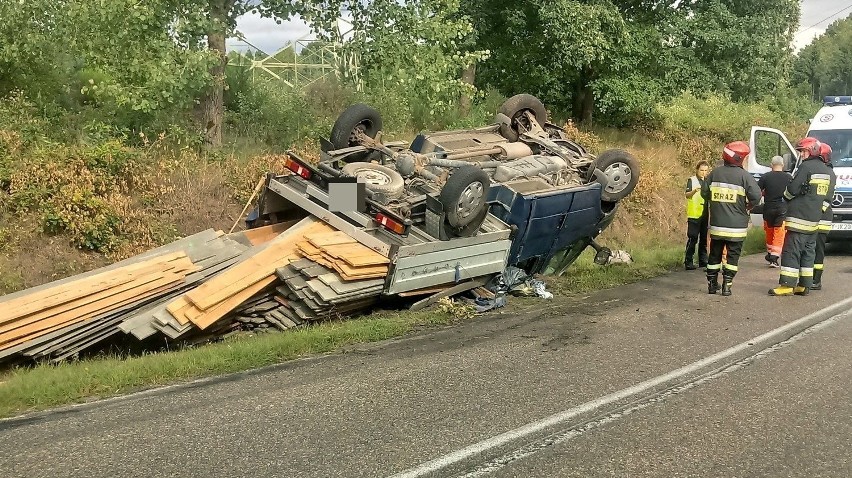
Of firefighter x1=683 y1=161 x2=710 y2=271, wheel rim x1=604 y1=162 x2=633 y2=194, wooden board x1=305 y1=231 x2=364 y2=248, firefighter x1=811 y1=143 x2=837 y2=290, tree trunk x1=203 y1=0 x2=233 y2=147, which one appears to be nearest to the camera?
wooden board x1=305 y1=231 x2=364 y2=248

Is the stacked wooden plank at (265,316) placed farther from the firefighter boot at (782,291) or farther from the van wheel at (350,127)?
the firefighter boot at (782,291)

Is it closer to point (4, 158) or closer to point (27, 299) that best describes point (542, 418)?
point (27, 299)

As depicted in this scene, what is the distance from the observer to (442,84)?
38.2ft

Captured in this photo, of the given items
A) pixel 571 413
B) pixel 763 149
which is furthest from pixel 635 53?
pixel 571 413

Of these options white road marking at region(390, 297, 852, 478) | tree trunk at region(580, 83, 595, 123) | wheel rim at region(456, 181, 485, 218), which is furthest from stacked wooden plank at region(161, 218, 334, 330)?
tree trunk at region(580, 83, 595, 123)

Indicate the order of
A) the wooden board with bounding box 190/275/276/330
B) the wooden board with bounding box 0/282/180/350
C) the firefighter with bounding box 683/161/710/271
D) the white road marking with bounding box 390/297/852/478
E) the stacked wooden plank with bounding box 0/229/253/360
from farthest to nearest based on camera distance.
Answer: the firefighter with bounding box 683/161/710/271 < the wooden board with bounding box 190/275/276/330 < the stacked wooden plank with bounding box 0/229/253/360 < the wooden board with bounding box 0/282/180/350 < the white road marking with bounding box 390/297/852/478

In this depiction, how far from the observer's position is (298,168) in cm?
801

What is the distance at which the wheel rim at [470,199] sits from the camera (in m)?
7.52

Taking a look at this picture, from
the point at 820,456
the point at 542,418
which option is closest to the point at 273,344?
the point at 542,418

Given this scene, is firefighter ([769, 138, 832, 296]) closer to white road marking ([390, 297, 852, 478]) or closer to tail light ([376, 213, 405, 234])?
white road marking ([390, 297, 852, 478])

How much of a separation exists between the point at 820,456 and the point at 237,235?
19.2 feet

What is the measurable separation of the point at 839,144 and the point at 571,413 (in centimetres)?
1094

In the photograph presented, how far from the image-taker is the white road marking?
12.8 feet

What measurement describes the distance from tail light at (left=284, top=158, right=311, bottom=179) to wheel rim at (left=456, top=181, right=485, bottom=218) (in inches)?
64.9
